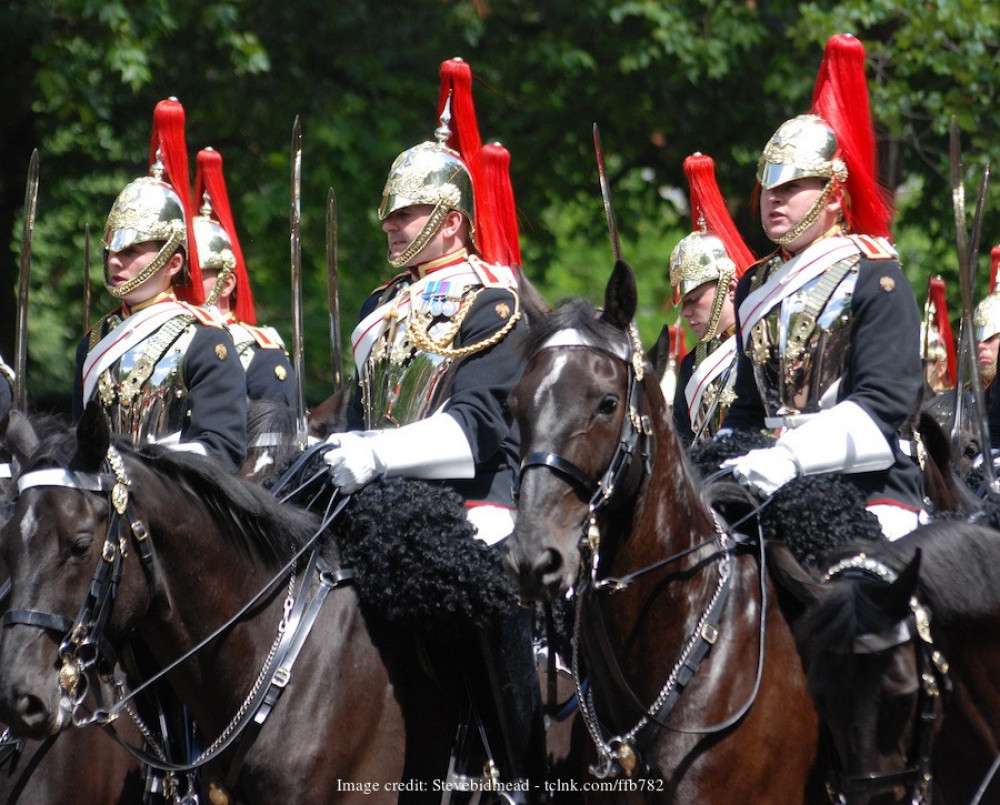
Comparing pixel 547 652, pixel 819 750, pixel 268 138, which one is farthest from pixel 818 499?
pixel 268 138

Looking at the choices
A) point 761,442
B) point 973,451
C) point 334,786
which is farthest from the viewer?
point 973,451

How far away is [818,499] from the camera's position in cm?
559

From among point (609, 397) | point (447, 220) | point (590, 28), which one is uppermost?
point (590, 28)

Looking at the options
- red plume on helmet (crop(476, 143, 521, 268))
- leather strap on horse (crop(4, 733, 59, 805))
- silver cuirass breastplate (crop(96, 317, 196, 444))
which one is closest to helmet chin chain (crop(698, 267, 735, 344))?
red plume on helmet (crop(476, 143, 521, 268))

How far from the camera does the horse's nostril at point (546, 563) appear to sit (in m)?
4.70

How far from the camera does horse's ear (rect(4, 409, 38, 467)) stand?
17.4 feet

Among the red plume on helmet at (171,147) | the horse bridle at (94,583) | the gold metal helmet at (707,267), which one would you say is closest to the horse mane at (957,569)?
the horse bridle at (94,583)

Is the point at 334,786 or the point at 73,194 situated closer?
the point at 334,786

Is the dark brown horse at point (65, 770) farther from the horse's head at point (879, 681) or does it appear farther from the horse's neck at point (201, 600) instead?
the horse's head at point (879, 681)

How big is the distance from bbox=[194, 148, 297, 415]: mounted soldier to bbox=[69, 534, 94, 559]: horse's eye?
12.6ft

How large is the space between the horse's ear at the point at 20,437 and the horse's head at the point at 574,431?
1494 millimetres

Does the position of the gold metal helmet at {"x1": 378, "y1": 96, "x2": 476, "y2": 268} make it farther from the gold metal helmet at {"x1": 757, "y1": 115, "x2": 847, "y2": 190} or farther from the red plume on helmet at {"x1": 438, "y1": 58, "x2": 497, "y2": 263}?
the gold metal helmet at {"x1": 757, "y1": 115, "x2": 847, "y2": 190}

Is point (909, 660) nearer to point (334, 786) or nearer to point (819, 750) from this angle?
point (819, 750)

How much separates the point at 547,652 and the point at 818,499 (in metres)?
1.21
